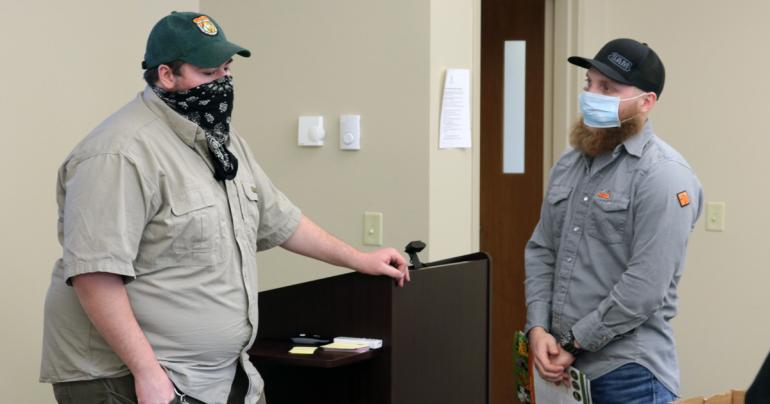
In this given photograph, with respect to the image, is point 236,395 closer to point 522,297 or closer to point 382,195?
point 382,195

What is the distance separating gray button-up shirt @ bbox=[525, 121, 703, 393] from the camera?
221 cm

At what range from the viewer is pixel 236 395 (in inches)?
83.9

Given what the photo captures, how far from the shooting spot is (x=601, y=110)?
7.85 feet

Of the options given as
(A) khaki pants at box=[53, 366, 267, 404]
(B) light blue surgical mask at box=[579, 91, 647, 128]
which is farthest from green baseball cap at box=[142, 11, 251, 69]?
(B) light blue surgical mask at box=[579, 91, 647, 128]

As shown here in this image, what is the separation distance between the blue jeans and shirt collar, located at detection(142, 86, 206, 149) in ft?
3.80

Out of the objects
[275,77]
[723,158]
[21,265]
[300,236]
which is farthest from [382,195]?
[723,158]

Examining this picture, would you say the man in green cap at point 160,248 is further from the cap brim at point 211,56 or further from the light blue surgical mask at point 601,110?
the light blue surgical mask at point 601,110

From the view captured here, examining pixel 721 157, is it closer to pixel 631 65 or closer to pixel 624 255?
pixel 631 65

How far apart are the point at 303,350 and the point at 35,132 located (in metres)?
1.29

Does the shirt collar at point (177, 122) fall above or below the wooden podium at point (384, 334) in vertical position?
above

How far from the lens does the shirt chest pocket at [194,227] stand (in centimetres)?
191

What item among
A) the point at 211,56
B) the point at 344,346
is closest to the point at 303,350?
the point at 344,346

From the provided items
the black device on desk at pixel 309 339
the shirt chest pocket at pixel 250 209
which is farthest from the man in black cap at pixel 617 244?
the shirt chest pocket at pixel 250 209

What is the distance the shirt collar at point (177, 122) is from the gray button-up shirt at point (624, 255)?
1.00 m
